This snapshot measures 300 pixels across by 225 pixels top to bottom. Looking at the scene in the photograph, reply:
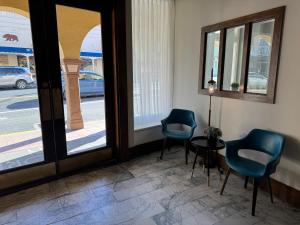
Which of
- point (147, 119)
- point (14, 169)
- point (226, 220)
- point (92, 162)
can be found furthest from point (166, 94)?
point (14, 169)

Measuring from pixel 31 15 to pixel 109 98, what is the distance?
1.35m

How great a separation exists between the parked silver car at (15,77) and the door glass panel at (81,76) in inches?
15.6

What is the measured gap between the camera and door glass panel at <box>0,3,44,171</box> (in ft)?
7.32

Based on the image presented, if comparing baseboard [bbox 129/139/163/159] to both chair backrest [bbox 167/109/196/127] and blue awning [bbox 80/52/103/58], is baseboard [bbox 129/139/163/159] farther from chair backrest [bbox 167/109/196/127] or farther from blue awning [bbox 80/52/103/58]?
blue awning [bbox 80/52/103/58]

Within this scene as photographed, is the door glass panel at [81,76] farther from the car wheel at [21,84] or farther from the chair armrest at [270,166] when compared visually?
the chair armrest at [270,166]

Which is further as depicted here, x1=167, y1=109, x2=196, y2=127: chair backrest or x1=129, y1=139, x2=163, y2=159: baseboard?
x1=129, y1=139, x2=163, y2=159: baseboard

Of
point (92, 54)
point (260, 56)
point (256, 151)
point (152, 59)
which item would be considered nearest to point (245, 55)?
point (260, 56)

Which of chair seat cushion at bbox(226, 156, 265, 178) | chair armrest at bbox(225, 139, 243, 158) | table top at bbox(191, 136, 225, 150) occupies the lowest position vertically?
chair seat cushion at bbox(226, 156, 265, 178)

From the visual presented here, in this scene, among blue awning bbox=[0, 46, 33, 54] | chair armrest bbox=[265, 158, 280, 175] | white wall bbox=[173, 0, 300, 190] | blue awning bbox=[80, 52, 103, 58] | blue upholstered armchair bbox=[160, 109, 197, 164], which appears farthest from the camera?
blue upholstered armchair bbox=[160, 109, 197, 164]

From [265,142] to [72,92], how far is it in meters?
2.44

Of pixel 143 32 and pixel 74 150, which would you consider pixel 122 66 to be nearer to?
pixel 143 32

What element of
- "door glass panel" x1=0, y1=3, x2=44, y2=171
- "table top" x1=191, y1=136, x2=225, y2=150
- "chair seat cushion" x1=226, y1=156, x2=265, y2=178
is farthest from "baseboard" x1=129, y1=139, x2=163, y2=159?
"chair seat cushion" x1=226, y1=156, x2=265, y2=178

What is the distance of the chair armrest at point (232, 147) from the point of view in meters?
2.30

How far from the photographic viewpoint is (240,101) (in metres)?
2.64
